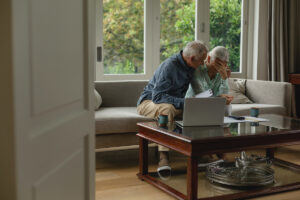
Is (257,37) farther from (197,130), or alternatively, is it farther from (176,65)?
(197,130)

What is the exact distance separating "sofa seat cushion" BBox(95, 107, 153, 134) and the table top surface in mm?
461

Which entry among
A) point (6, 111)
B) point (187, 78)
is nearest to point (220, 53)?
point (187, 78)

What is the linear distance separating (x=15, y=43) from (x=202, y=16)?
4.42m

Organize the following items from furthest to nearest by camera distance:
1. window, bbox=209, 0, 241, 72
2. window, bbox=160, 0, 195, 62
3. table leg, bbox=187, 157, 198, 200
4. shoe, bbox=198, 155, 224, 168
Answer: window, bbox=209, 0, 241, 72 < window, bbox=160, 0, 195, 62 < shoe, bbox=198, 155, 224, 168 < table leg, bbox=187, 157, 198, 200

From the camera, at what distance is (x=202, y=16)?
511cm

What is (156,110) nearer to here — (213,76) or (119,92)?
(213,76)

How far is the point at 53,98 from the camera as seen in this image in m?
1.13

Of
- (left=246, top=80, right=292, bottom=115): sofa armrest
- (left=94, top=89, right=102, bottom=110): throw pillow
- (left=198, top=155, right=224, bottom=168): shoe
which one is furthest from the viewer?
(left=246, top=80, right=292, bottom=115): sofa armrest

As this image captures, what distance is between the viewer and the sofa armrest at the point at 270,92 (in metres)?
4.36

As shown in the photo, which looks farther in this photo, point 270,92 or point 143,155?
point 270,92

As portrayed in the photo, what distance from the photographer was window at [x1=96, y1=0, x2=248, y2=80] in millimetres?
4613

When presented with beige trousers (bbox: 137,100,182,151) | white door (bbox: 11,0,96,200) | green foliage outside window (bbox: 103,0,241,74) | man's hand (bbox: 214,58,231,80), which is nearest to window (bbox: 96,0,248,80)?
green foliage outside window (bbox: 103,0,241,74)

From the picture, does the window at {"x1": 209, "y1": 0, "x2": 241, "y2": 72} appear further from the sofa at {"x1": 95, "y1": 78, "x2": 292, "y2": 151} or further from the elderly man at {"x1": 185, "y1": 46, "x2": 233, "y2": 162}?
the elderly man at {"x1": 185, "y1": 46, "x2": 233, "y2": 162}

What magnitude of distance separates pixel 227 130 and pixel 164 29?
2318 mm
